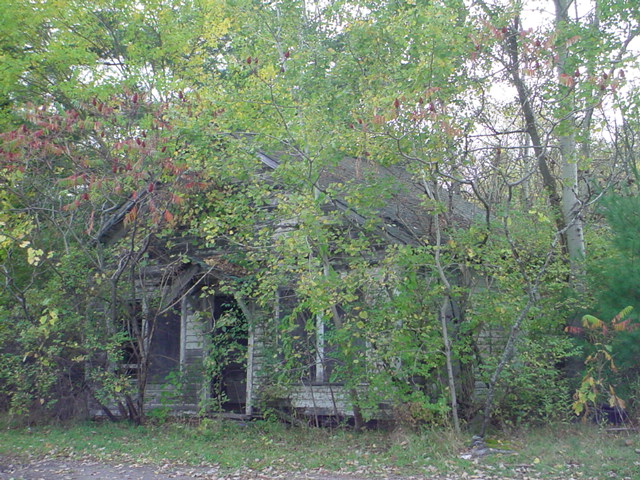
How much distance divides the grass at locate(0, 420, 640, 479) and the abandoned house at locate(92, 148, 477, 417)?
72 cm

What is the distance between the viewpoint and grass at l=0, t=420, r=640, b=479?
848cm

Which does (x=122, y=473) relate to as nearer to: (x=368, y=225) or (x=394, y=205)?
(x=368, y=225)

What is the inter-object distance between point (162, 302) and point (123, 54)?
10306 millimetres

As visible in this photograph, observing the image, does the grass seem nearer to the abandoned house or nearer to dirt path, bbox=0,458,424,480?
dirt path, bbox=0,458,424,480

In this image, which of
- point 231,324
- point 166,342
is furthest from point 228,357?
point 166,342

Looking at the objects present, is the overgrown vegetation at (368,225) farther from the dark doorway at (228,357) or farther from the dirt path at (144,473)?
the dirt path at (144,473)

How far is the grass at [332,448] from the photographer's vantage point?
8477 millimetres

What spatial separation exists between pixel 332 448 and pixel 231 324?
3.98m

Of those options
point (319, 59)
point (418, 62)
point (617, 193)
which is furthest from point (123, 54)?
point (617, 193)

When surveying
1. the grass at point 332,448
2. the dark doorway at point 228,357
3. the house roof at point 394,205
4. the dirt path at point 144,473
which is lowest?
the dirt path at point 144,473

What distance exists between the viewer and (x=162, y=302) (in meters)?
12.8

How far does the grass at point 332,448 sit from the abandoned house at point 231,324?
2.36ft

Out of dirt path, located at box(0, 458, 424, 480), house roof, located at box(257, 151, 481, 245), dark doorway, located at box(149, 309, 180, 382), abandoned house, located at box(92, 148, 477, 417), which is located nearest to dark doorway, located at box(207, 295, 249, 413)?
abandoned house, located at box(92, 148, 477, 417)

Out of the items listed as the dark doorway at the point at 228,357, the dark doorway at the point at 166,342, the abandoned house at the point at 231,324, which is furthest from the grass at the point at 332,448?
the dark doorway at the point at 166,342
